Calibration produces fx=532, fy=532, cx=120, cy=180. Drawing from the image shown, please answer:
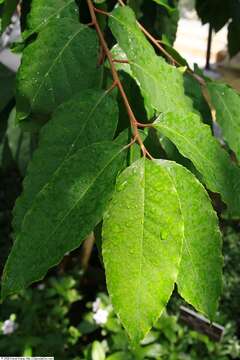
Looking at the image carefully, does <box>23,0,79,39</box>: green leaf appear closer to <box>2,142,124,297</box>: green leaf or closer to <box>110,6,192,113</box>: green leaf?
<box>110,6,192,113</box>: green leaf

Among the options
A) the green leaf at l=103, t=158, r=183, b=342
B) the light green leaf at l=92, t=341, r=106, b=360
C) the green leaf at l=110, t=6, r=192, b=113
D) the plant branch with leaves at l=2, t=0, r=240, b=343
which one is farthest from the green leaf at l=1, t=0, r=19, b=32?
the light green leaf at l=92, t=341, r=106, b=360

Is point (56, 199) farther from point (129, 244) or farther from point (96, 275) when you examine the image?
point (96, 275)

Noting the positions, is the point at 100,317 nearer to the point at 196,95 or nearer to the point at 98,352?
the point at 98,352

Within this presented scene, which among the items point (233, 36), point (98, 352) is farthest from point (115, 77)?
point (98, 352)

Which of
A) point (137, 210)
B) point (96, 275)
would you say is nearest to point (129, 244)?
point (137, 210)

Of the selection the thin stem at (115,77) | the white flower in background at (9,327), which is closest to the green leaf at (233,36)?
the thin stem at (115,77)

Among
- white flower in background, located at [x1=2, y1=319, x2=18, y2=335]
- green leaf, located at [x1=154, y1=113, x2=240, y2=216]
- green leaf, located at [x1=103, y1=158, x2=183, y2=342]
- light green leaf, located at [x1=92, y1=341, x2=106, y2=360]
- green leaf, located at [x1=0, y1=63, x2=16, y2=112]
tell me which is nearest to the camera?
green leaf, located at [x1=103, y1=158, x2=183, y2=342]

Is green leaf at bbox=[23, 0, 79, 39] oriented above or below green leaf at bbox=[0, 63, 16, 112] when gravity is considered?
above
